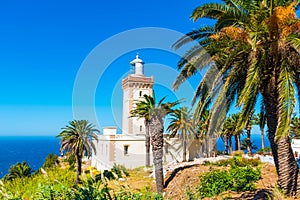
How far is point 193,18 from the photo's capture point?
9.09 meters

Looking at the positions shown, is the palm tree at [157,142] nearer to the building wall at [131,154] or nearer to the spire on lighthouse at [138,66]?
the building wall at [131,154]

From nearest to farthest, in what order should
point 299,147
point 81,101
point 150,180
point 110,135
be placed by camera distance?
point 81,101 → point 150,180 → point 299,147 → point 110,135

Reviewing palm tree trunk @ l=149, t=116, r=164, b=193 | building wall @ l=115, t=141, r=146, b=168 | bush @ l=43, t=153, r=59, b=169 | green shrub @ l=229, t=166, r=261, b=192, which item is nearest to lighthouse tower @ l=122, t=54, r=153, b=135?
building wall @ l=115, t=141, r=146, b=168

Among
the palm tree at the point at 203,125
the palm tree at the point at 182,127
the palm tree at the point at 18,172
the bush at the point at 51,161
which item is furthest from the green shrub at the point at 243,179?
the bush at the point at 51,161

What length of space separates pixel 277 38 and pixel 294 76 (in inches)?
55.7

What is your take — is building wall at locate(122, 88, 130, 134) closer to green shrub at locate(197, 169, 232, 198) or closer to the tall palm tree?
green shrub at locate(197, 169, 232, 198)

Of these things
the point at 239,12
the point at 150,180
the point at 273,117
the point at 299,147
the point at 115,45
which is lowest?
the point at 150,180

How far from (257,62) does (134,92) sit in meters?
29.5

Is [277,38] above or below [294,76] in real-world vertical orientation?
above

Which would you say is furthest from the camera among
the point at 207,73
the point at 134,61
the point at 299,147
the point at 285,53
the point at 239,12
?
the point at 134,61

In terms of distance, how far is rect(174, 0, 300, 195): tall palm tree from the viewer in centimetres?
753

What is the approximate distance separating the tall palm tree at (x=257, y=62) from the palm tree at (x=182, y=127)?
65.8ft

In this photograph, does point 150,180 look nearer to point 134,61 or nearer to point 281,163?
point 281,163

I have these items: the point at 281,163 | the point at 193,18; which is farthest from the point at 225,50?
the point at 281,163
